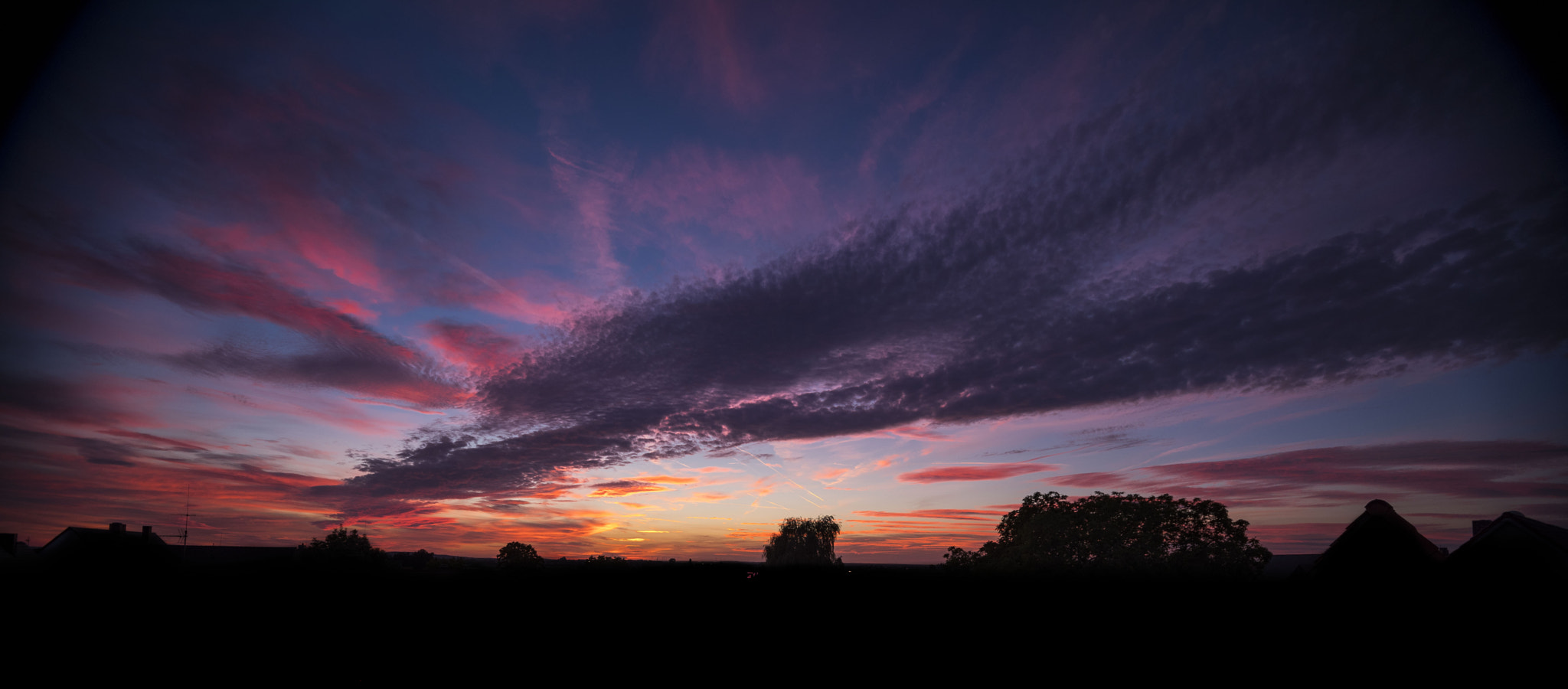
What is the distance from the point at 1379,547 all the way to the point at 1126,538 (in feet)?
64.5

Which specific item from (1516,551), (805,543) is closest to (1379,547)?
(1516,551)

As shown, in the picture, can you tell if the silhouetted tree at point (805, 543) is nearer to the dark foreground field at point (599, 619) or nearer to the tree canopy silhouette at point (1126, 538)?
the tree canopy silhouette at point (1126, 538)

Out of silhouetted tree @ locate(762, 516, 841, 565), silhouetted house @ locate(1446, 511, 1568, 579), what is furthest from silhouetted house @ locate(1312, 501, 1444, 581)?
silhouetted tree @ locate(762, 516, 841, 565)

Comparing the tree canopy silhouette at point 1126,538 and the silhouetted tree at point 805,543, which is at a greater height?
the tree canopy silhouette at point 1126,538

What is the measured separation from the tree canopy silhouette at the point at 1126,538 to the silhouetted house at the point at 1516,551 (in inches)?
666

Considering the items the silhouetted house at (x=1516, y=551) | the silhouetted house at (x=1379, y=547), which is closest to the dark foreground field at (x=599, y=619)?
the silhouetted house at (x=1516, y=551)

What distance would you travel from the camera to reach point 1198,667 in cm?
596

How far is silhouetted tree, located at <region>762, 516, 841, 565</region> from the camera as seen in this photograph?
10812 centimetres

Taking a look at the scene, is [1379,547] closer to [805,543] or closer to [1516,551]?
[1516,551]

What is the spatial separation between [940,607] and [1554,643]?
7.57 meters

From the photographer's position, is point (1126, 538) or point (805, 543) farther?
point (805, 543)

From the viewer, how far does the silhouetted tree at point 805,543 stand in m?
108

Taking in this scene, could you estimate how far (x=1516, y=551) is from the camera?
20.9 m

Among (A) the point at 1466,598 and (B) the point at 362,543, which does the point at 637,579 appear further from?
(B) the point at 362,543
